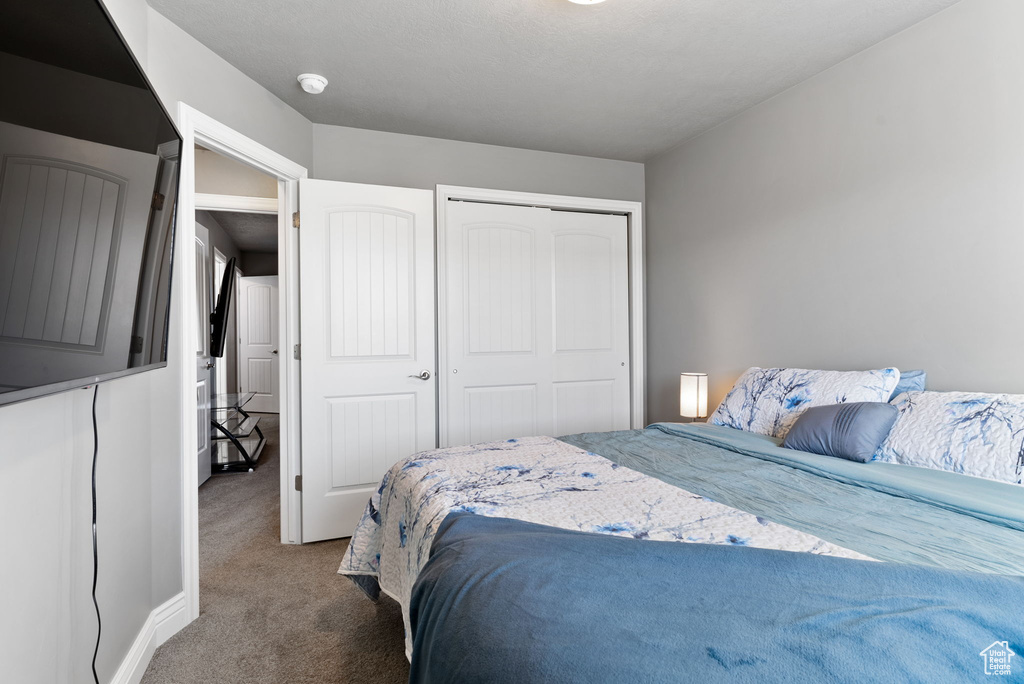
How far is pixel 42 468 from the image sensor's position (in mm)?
1213

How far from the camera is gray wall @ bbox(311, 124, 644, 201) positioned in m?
3.36

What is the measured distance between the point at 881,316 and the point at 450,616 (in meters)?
2.42

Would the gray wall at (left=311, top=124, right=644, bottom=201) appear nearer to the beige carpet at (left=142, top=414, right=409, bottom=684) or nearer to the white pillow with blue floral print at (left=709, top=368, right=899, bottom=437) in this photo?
the white pillow with blue floral print at (left=709, top=368, right=899, bottom=437)

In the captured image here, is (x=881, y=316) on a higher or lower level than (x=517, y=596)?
higher

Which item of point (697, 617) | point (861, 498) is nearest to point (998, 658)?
point (697, 617)

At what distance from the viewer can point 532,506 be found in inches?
57.2

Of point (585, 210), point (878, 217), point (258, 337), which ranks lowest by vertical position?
point (258, 337)

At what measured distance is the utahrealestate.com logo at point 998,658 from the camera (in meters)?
0.70

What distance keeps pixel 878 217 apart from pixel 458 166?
2.47m

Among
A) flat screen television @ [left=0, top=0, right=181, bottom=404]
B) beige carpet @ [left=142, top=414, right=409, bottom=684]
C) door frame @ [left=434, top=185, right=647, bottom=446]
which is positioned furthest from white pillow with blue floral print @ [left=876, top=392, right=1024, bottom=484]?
flat screen television @ [left=0, top=0, right=181, bottom=404]

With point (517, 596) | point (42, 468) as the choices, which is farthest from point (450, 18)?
point (517, 596)

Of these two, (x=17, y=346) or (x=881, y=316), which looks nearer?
(x=17, y=346)

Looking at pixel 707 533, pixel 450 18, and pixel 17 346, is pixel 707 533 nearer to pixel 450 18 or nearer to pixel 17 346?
pixel 17 346

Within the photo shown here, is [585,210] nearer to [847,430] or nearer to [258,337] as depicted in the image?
[847,430]
